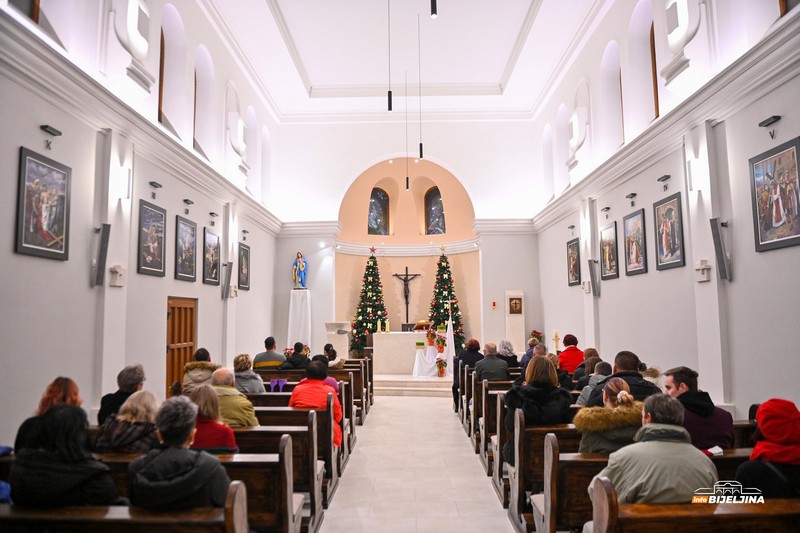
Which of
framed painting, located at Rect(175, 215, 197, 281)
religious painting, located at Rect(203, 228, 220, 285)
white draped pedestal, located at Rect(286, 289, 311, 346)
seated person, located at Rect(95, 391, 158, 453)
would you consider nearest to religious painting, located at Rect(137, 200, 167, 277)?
framed painting, located at Rect(175, 215, 197, 281)

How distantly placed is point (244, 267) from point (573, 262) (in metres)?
6.76

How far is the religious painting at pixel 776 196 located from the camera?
4.55 metres

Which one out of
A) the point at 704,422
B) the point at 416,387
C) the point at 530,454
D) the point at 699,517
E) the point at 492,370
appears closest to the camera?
the point at 699,517

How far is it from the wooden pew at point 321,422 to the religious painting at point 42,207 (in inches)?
96.1

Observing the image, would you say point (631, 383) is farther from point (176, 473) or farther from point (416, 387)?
point (416, 387)

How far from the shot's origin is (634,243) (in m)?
7.93

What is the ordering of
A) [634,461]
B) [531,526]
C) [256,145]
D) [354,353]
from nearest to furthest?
[634,461] < [531,526] < [256,145] < [354,353]

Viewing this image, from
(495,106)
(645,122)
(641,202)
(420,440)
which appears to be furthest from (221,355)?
(495,106)

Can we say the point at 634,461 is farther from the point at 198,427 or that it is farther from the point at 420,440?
the point at 420,440

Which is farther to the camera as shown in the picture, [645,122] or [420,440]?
[645,122]

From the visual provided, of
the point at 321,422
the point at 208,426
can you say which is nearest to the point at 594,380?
the point at 321,422

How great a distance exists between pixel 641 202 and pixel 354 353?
945cm

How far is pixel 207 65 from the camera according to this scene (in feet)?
31.2

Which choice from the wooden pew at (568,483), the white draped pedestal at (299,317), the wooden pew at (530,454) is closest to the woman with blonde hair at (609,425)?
the wooden pew at (568,483)
